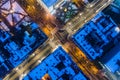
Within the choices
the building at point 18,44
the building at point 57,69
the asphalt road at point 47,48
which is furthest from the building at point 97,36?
the building at point 18,44

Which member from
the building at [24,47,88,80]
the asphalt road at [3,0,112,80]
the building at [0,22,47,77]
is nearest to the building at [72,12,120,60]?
the asphalt road at [3,0,112,80]

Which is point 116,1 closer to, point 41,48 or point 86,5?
point 86,5

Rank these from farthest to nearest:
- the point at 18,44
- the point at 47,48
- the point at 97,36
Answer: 1. the point at 47,48
2. the point at 97,36
3. the point at 18,44

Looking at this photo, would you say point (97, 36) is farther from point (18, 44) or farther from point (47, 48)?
point (18, 44)

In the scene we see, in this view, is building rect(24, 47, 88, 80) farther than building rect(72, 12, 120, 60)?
No

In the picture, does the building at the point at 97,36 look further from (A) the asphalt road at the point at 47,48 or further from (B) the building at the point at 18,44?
(B) the building at the point at 18,44

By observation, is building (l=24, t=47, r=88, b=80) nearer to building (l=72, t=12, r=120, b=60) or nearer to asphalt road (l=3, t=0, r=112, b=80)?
asphalt road (l=3, t=0, r=112, b=80)

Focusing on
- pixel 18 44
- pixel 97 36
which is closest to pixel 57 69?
pixel 18 44

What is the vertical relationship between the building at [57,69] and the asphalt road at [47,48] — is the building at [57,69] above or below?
below

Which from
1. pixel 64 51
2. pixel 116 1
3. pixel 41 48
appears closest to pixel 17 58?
pixel 41 48
